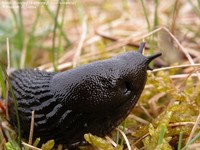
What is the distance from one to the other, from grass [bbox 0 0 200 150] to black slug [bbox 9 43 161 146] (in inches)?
4.5

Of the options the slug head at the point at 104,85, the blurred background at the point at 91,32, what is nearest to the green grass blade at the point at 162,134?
the slug head at the point at 104,85

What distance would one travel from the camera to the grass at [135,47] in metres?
2.18

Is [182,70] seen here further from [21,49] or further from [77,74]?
[21,49]

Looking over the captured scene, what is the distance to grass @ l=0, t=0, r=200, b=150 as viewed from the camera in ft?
7.15

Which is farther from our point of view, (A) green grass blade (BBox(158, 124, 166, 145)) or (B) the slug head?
(B) the slug head

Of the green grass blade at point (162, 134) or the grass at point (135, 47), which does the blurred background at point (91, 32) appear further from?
the green grass blade at point (162, 134)

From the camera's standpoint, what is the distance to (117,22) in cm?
453

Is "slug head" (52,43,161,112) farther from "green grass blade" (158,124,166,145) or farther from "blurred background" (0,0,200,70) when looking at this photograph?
"blurred background" (0,0,200,70)

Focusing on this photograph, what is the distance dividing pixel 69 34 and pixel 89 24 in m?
0.30

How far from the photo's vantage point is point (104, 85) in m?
2.04

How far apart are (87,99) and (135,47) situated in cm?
168

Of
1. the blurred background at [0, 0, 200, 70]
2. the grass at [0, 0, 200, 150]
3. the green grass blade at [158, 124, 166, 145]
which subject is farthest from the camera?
the blurred background at [0, 0, 200, 70]

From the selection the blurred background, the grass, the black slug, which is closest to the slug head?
the black slug

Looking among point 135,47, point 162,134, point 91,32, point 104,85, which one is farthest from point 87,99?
point 91,32
